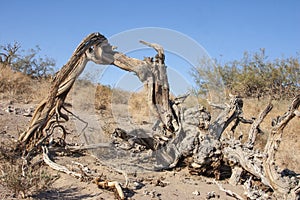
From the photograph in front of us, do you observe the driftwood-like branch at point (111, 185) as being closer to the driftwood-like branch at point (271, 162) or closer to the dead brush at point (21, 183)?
the dead brush at point (21, 183)

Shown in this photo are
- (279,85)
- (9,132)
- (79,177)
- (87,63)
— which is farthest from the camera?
(279,85)

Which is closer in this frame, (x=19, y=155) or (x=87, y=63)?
(x=19, y=155)

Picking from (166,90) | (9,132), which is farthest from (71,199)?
(9,132)

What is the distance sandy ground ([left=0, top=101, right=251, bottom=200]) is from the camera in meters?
3.06

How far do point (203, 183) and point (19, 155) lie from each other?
2209 mm

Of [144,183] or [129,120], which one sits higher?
[129,120]

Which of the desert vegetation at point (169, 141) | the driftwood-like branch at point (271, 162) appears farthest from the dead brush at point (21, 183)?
the driftwood-like branch at point (271, 162)

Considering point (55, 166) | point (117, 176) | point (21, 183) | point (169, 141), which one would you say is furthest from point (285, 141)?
point (21, 183)

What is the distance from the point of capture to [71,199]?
9.61ft

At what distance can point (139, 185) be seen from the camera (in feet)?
10.9

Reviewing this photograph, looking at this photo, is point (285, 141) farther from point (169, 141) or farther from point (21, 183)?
point (21, 183)

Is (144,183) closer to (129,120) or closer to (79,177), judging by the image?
(79,177)

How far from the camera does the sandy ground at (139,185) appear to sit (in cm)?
306

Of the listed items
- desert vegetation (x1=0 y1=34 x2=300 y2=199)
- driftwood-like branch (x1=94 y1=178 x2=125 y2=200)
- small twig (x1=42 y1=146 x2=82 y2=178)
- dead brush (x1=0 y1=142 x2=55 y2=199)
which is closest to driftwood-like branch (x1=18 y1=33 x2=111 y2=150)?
desert vegetation (x1=0 y1=34 x2=300 y2=199)
